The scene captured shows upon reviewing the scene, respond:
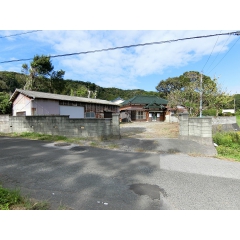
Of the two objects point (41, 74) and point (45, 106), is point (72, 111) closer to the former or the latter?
point (45, 106)

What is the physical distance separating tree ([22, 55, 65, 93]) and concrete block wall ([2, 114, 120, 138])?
580 inches

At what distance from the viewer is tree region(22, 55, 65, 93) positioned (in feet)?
73.5

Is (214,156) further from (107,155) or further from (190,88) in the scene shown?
(190,88)

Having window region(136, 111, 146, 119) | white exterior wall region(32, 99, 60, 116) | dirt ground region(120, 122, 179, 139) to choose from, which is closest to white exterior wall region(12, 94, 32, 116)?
white exterior wall region(32, 99, 60, 116)

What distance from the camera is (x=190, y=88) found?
1370 cm

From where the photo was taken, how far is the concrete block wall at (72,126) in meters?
8.38

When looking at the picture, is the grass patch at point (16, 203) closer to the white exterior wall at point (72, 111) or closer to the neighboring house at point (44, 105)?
the neighboring house at point (44, 105)

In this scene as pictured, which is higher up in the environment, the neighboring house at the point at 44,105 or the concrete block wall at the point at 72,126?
the neighboring house at the point at 44,105

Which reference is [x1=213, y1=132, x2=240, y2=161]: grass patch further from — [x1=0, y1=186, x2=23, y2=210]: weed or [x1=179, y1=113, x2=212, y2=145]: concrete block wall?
[x1=0, y1=186, x2=23, y2=210]: weed

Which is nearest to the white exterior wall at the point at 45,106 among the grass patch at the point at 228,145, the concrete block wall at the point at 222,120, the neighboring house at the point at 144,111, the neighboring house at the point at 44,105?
the neighboring house at the point at 44,105

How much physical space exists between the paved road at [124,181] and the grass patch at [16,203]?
197 mm

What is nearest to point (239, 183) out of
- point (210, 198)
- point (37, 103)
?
point (210, 198)

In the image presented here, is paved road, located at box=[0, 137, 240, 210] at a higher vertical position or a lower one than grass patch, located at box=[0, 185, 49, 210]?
lower

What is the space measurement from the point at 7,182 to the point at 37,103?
11499 millimetres
